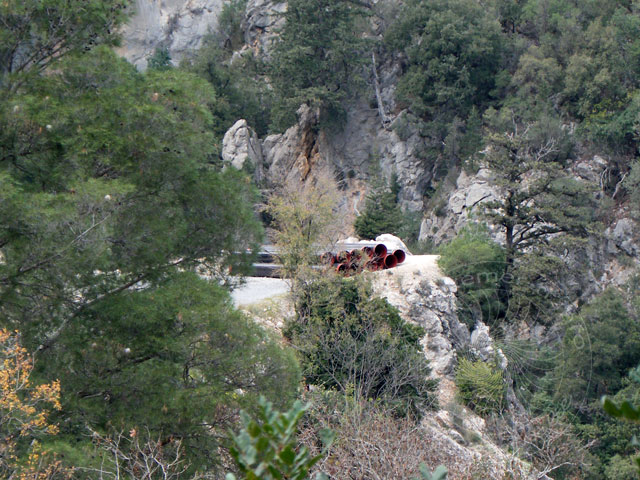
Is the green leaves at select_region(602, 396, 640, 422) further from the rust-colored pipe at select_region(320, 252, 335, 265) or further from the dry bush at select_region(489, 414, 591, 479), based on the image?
the rust-colored pipe at select_region(320, 252, 335, 265)

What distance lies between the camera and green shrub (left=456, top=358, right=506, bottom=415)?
14.9 metres

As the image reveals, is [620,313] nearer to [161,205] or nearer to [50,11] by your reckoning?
[161,205]

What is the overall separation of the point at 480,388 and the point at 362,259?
394 cm

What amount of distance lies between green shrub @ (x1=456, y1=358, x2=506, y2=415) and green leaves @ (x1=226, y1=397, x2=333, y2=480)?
14056mm

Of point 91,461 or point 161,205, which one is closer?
point 91,461

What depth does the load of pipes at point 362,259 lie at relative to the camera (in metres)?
16.1

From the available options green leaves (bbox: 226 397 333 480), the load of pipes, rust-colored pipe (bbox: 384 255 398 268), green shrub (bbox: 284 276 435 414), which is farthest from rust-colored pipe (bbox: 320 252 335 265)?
green leaves (bbox: 226 397 333 480)

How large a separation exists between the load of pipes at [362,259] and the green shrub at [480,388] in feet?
11.0

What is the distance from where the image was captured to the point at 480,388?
15.0m

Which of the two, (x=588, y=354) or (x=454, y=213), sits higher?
(x=454, y=213)

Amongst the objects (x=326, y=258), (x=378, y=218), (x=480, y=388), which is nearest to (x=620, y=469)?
(x=480, y=388)

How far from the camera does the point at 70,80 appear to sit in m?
8.30

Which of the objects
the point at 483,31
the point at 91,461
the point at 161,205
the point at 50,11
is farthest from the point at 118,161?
the point at 483,31

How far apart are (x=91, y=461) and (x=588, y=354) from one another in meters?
15.4
